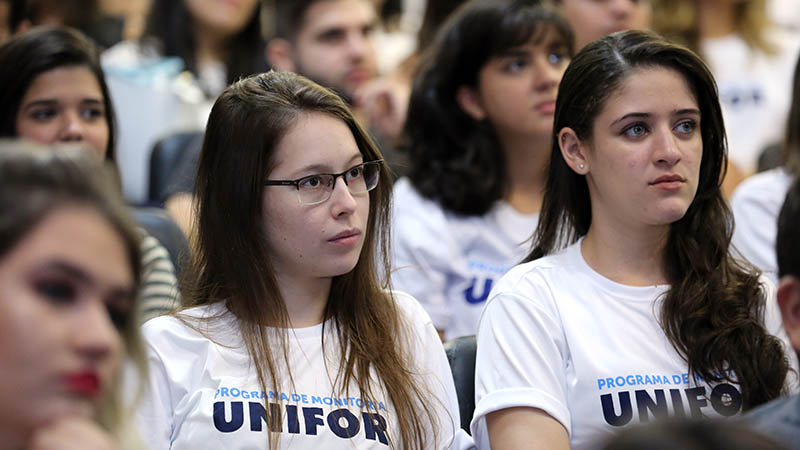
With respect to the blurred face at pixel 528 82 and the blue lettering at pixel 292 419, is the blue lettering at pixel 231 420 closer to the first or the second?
the blue lettering at pixel 292 419

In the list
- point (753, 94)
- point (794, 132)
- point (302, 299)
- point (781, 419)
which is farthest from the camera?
point (753, 94)

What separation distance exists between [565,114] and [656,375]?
557 millimetres

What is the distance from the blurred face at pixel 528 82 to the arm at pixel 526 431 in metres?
1.12

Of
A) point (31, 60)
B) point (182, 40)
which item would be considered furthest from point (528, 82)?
point (182, 40)

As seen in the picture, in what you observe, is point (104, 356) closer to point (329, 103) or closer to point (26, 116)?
point (329, 103)

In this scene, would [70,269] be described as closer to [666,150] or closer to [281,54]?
[666,150]

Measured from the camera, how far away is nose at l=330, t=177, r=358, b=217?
1.84m

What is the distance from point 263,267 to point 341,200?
0.19 m

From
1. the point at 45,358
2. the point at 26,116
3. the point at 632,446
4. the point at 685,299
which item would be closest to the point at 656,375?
the point at 685,299

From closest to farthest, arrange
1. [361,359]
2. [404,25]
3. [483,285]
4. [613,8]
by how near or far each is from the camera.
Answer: [361,359] → [483,285] → [613,8] → [404,25]

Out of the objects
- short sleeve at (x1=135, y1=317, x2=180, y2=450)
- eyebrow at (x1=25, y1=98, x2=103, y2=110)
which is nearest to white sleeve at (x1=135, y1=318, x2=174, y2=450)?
short sleeve at (x1=135, y1=317, x2=180, y2=450)

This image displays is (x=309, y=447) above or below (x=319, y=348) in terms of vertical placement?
below

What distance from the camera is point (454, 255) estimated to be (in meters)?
2.76

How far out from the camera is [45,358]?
3.30ft
